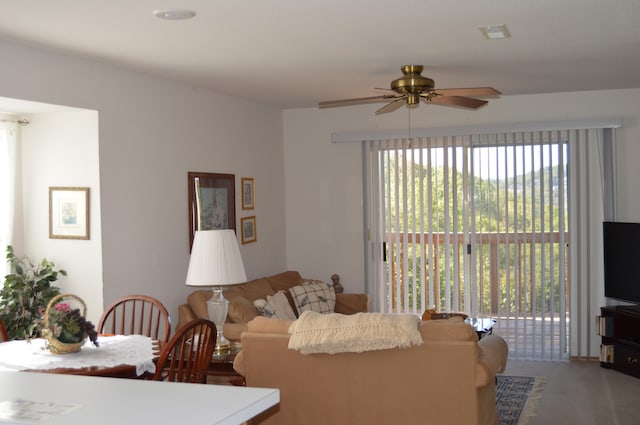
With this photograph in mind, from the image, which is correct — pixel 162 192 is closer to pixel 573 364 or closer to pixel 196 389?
pixel 196 389

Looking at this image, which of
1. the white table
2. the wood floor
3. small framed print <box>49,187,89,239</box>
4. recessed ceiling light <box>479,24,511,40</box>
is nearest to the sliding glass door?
the wood floor

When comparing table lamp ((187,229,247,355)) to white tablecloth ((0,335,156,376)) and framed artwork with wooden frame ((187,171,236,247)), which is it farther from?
framed artwork with wooden frame ((187,171,236,247))

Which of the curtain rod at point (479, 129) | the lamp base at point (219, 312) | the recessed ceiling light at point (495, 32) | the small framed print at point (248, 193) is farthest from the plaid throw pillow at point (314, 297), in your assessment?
the recessed ceiling light at point (495, 32)

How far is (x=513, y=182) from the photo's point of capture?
6.83 meters

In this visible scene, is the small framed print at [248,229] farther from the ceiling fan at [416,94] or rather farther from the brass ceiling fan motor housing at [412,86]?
the brass ceiling fan motor housing at [412,86]

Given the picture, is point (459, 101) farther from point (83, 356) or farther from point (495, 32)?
point (83, 356)

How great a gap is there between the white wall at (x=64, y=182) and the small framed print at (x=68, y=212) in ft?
0.11

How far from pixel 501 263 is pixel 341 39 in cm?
342

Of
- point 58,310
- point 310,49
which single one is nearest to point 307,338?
point 58,310

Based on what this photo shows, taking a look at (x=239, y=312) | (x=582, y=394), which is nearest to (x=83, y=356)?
(x=239, y=312)

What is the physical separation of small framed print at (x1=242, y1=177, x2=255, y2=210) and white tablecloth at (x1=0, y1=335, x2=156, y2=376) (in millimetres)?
3076

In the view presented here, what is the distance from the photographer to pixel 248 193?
22.6ft

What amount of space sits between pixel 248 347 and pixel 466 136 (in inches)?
142

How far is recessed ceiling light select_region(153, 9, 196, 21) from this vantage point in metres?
3.55
